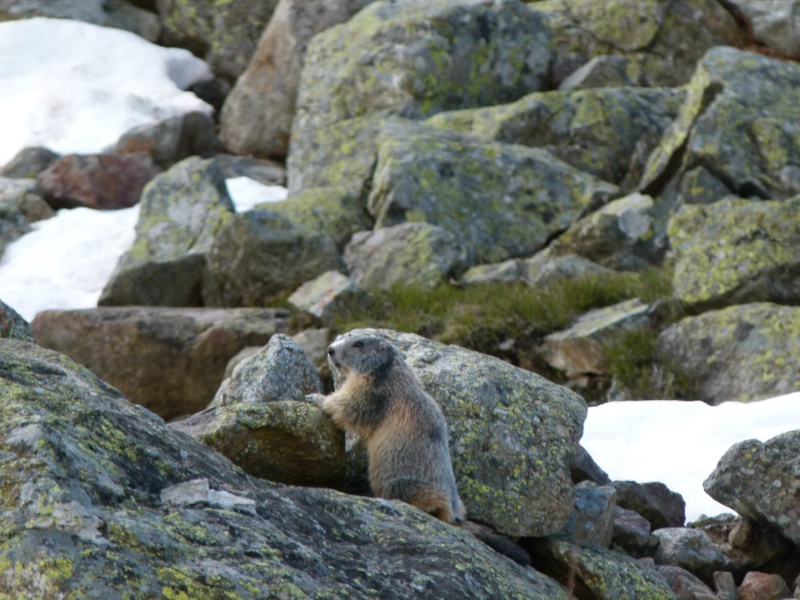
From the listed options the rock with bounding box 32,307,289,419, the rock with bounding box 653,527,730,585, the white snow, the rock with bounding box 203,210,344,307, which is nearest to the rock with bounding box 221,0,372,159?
the white snow

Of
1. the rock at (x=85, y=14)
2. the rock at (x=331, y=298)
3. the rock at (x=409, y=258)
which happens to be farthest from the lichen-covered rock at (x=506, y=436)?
the rock at (x=85, y=14)

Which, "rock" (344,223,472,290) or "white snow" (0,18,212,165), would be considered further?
"white snow" (0,18,212,165)

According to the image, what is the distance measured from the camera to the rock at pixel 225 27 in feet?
98.3

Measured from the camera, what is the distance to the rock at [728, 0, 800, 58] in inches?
971

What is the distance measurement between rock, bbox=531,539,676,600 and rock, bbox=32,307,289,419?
359 inches

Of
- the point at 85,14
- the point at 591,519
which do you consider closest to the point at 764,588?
the point at 591,519

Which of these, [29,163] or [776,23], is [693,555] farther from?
[29,163]

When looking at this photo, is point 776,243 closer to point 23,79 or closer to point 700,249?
Answer: point 700,249

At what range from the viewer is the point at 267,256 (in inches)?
733

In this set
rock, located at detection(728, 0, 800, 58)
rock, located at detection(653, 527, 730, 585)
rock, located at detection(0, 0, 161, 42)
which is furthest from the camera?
rock, located at detection(0, 0, 161, 42)

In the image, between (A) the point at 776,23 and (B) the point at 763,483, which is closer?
(B) the point at 763,483

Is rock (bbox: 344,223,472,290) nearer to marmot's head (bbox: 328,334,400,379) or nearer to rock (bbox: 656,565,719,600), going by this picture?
marmot's head (bbox: 328,334,400,379)

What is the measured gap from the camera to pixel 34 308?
65.6 feet

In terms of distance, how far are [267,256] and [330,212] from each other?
2.22 metres
